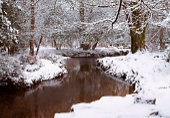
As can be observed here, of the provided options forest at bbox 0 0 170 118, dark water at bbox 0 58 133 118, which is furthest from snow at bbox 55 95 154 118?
dark water at bbox 0 58 133 118

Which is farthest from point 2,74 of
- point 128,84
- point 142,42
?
point 142,42

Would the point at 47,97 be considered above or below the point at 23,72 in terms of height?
below

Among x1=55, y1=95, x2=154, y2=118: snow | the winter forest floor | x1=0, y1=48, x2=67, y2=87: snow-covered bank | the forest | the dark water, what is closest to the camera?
x1=55, y1=95, x2=154, y2=118: snow

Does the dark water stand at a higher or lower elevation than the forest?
lower

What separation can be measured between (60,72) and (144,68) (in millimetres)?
5358

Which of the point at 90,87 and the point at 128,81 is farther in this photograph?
the point at 128,81

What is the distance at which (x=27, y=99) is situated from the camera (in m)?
5.88

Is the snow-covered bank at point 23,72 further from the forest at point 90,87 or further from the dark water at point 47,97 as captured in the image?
the dark water at point 47,97

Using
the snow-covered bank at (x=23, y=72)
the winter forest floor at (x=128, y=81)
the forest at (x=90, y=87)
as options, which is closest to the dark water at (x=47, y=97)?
the forest at (x=90, y=87)

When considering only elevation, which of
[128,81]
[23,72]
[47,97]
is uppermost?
[23,72]

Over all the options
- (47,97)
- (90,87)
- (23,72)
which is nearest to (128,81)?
(90,87)

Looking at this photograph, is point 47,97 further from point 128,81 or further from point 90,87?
point 128,81

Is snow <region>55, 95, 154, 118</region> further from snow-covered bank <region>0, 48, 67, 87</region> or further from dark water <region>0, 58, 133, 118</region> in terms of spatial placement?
snow-covered bank <region>0, 48, 67, 87</region>

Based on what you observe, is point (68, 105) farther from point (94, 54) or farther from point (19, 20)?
point (94, 54)
